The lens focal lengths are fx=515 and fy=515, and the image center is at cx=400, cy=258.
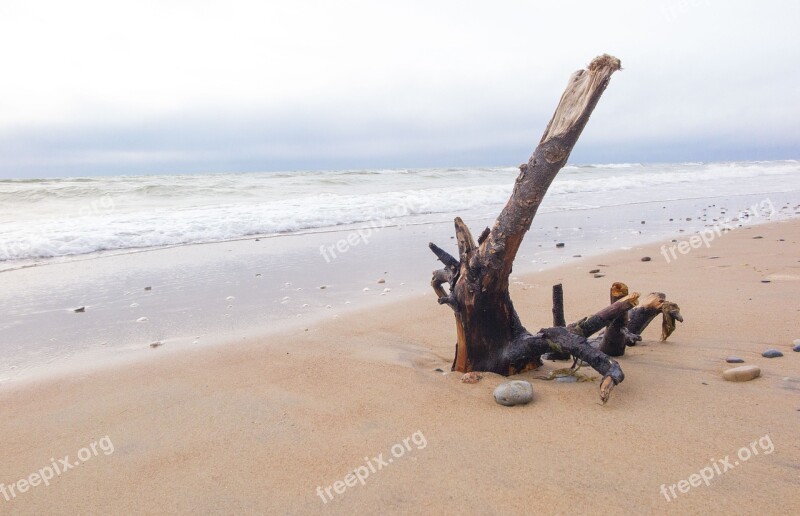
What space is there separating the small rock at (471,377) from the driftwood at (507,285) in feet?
0.41

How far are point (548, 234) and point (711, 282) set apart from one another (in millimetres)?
5679

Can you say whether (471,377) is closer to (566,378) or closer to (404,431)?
(566,378)

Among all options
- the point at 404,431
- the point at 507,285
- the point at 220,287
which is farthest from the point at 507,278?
the point at 220,287

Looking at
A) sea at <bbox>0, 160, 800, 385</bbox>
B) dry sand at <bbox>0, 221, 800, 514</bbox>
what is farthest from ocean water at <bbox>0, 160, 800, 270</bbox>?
dry sand at <bbox>0, 221, 800, 514</bbox>

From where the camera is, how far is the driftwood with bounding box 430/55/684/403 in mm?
3131

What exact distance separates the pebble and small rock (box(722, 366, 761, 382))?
1.26 metres

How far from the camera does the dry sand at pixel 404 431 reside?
7.47 feet

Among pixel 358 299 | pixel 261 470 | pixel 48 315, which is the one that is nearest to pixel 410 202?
pixel 358 299

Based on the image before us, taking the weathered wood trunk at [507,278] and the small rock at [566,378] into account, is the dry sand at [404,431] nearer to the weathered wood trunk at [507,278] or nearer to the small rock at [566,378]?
the small rock at [566,378]

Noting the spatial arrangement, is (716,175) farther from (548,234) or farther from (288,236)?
(288,236)

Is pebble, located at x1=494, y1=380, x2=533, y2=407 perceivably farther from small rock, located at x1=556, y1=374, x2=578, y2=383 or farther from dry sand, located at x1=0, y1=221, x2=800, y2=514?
small rock, located at x1=556, y1=374, x2=578, y2=383

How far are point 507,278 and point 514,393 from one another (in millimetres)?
751

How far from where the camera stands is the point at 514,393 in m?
3.09

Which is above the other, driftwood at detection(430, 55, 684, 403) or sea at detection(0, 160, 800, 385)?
driftwood at detection(430, 55, 684, 403)
